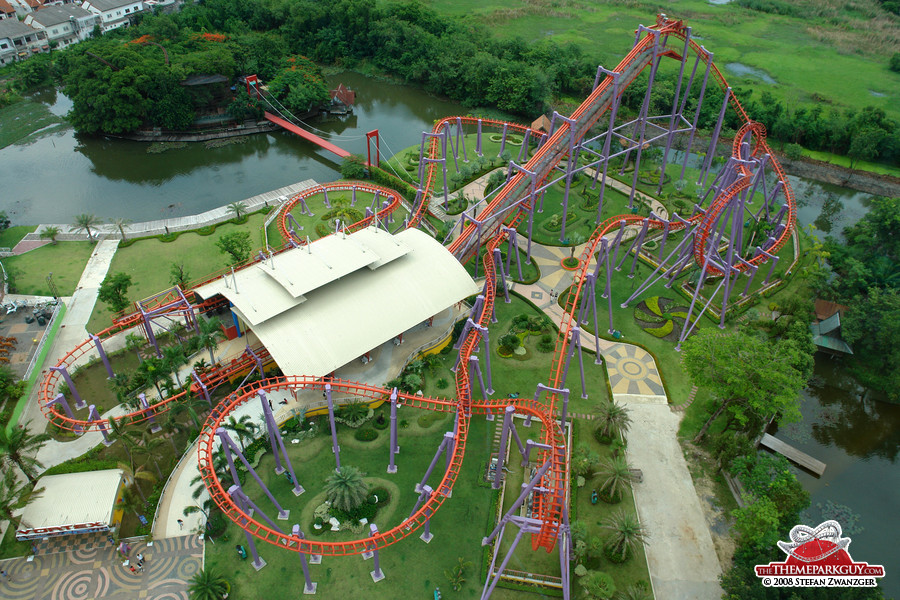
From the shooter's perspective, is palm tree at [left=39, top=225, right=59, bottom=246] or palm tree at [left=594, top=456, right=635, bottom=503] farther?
palm tree at [left=39, top=225, right=59, bottom=246]

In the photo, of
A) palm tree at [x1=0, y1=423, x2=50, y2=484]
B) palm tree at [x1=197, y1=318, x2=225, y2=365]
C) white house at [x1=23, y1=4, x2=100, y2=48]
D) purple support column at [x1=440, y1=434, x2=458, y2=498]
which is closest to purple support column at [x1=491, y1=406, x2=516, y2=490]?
purple support column at [x1=440, y1=434, x2=458, y2=498]

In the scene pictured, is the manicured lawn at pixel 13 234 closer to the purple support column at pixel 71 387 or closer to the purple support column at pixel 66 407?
the purple support column at pixel 71 387

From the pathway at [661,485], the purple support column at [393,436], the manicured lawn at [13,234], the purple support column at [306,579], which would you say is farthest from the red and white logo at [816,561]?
the manicured lawn at [13,234]

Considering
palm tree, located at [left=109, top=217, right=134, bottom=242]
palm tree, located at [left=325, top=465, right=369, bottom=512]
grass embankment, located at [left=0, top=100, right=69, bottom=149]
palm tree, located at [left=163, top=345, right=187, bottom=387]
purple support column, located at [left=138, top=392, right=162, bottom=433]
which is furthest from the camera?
grass embankment, located at [left=0, top=100, right=69, bottom=149]

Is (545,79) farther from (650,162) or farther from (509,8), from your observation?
(509,8)

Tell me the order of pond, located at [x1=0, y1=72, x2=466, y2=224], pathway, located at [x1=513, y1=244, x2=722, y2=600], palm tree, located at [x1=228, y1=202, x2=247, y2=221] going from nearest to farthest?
1. pathway, located at [x1=513, y1=244, x2=722, y2=600]
2. palm tree, located at [x1=228, y1=202, x2=247, y2=221]
3. pond, located at [x1=0, y1=72, x2=466, y2=224]

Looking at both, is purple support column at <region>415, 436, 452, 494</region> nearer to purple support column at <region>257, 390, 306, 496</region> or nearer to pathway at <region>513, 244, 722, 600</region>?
purple support column at <region>257, 390, 306, 496</region>
